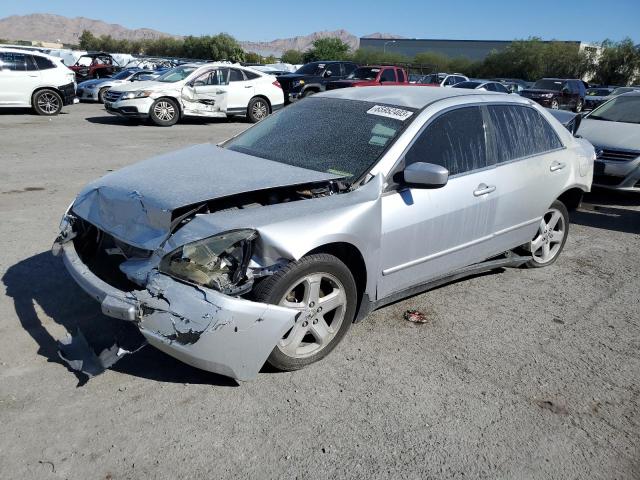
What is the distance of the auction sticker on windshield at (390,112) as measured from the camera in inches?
155

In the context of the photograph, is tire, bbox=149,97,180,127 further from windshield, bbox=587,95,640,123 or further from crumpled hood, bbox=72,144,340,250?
crumpled hood, bbox=72,144,340,250

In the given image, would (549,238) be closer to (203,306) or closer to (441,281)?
(441,281)

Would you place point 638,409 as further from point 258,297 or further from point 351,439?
point 258,297

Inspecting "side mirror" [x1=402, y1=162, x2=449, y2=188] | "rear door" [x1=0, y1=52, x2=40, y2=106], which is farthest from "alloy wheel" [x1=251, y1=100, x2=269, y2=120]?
"side mirror" [x1=402, y1=162, x2=449, y2=188]

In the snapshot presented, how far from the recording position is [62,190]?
718cm

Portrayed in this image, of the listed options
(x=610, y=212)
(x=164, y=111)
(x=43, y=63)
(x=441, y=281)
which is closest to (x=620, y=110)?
(x=610, y=212)

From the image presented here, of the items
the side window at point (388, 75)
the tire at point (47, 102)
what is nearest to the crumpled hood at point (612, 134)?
the side window at point (388, 75)

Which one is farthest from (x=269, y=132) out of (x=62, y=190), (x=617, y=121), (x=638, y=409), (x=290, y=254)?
(x=617, y=121)

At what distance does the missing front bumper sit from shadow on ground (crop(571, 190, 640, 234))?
5.68 meters

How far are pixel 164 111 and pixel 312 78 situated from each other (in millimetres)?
6844

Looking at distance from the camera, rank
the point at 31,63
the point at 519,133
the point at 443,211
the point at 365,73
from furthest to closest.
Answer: the point at 365,73 < the point at 31,63 < the point at 519,133 < the point at 443,211

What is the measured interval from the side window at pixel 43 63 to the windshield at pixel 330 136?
41.9 ft

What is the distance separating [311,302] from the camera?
3.23 metres

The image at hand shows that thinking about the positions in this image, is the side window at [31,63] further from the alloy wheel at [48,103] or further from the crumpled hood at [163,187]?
the crumpled hood at [163,187]
